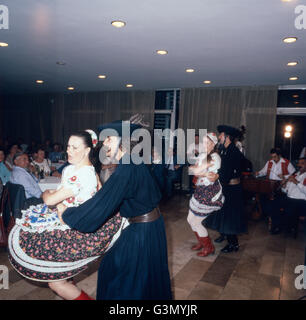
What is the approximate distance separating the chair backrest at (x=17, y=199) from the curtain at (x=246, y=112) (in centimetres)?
555

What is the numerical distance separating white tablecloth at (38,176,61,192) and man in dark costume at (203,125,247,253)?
2333 mm

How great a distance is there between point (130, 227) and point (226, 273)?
193 centimetres

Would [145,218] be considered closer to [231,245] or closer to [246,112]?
[231,245]

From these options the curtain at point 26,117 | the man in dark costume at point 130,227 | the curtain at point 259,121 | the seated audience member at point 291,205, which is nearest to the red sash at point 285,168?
the seated audience member at point 291,205

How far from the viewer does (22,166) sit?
3598 mm

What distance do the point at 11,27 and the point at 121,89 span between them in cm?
522

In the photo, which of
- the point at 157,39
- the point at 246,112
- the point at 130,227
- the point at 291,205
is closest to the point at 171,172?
the point at 246,112

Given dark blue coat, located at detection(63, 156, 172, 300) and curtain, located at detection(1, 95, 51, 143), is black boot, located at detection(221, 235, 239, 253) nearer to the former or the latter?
dark blue coat, located at detection(63, 156, 172, 300)

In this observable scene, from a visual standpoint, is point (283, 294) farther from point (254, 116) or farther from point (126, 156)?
point (254, 116)

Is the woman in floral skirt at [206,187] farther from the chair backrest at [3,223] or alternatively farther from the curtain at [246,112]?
the curtain at [246,112]

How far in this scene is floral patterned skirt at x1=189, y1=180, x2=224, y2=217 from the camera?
3.48 metres

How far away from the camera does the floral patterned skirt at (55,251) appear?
191 cm

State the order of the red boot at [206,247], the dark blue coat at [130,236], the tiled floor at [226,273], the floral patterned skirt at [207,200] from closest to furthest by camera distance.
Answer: the dark blue coat at [130,236]
the tiled floor at [226,273]
the floral patterned skirt at [207,200]
the red boot at [206,247]
